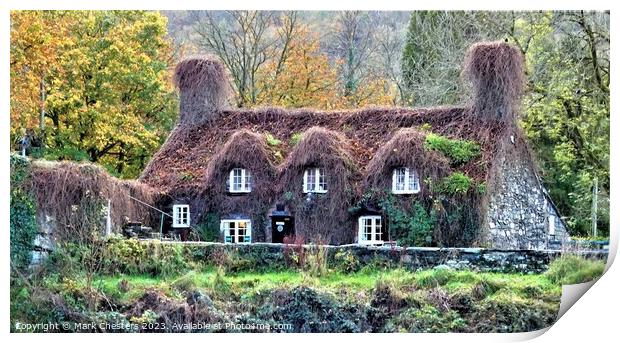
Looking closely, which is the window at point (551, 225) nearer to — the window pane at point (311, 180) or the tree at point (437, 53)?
the window pane at point (311, 180)

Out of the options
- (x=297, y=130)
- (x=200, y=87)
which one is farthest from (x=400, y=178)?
(x=200, y=87)

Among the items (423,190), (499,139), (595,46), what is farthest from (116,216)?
(595,46)

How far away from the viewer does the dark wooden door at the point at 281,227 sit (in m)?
30.6

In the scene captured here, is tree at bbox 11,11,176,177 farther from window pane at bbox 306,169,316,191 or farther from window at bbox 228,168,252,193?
window pane at bbox 306,169,316,191

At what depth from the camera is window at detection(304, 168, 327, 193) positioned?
1199 inches

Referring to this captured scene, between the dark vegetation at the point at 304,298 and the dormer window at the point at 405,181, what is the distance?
2.48 metres

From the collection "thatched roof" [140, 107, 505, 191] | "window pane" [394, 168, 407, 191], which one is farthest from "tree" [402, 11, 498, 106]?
"window pane" [394, 168, 407, 191]

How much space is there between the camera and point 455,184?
1156 inches

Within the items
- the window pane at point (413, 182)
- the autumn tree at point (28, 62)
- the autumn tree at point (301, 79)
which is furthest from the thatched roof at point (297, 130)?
the autumn tree at point (301, 79)

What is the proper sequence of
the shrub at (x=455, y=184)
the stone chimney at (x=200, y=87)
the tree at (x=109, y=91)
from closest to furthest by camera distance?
the shrub at (x=455, y=184) → the stone chimney at (x=200, y=87) → the tree at (x=109, y=91)

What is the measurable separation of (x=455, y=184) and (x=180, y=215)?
651 centimetres

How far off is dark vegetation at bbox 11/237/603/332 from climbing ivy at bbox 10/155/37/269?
1.71ft

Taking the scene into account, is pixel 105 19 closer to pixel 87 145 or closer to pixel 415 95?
pixel 87 145

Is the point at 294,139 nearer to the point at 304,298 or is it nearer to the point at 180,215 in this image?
the point at 180,215
